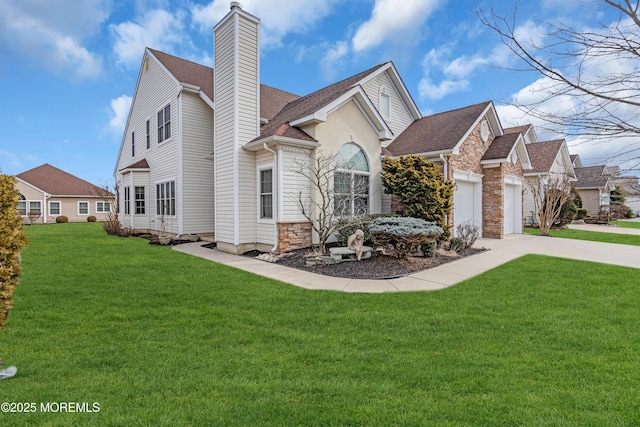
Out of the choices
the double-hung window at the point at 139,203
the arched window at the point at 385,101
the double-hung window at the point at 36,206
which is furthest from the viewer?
the double-hung window at the point at 36,206

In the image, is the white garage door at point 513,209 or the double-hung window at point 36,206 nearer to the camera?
the white garage door at point 513,209

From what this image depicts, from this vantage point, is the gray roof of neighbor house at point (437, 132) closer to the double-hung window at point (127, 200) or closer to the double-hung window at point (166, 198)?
the double-hung window at point (166, 198)

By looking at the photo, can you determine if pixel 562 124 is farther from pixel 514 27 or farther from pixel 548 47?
pixel 514 27

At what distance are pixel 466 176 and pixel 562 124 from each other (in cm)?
1101

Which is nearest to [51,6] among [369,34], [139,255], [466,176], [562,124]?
[139,255]

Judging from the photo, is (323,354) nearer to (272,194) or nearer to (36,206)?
(272,194)

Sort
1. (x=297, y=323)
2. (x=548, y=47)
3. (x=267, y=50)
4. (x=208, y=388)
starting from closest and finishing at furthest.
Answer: (x=208, y=388) < (x=548, y=47) < (x=297, y=323) < (x=267, y=50)

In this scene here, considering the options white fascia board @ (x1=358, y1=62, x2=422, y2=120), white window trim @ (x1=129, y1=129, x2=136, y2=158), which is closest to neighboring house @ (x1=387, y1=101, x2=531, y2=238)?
white fascia board @ (x1=358, y1=62, x2=422, y2=120)

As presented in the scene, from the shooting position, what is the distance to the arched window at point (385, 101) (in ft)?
49.6

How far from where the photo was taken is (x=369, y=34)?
1197cm

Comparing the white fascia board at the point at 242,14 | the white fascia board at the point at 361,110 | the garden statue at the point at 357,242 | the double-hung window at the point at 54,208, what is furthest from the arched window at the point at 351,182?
the double-hung window at the point at 54,208

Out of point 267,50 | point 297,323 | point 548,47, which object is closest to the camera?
point 548,47

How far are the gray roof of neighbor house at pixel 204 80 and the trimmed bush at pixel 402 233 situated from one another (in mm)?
7836

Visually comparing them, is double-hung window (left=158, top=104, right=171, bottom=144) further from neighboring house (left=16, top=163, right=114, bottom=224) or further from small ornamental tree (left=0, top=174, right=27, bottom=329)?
neighboring house (left=16, top=163, right=114, bottom=224)
